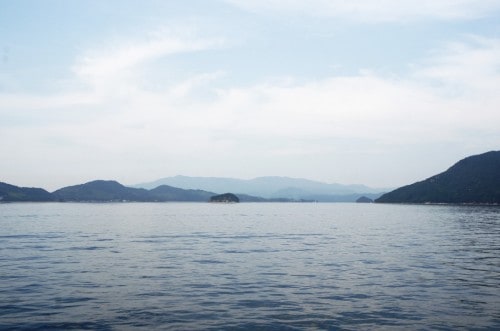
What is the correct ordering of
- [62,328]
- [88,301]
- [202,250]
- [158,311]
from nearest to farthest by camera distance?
[62,328], [158,311], [88,301], [202,250]

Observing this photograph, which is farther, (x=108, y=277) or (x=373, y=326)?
(x=108, y=277)

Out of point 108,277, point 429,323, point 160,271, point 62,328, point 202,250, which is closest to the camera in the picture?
point 62,328

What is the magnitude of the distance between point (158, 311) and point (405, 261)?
35.8 metres

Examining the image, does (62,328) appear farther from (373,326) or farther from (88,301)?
(373,326)

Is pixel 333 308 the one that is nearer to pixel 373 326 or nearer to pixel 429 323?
pixel 373 326

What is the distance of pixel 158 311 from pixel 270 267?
21.0 metres

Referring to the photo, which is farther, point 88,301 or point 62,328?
point 88,301

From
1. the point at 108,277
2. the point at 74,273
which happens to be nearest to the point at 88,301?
the point at 108,277

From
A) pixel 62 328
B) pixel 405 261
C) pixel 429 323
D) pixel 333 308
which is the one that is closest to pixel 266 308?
pixel 333 308

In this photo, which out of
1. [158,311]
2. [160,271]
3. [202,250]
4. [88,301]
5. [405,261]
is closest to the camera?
[158,311]

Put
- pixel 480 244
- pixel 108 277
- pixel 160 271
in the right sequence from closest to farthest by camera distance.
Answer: pixel 108 277
pixel 160 271
pixel 480 244

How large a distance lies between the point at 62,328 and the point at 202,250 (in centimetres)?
3952

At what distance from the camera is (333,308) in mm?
31359

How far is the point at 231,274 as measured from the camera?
4494 centimetres
